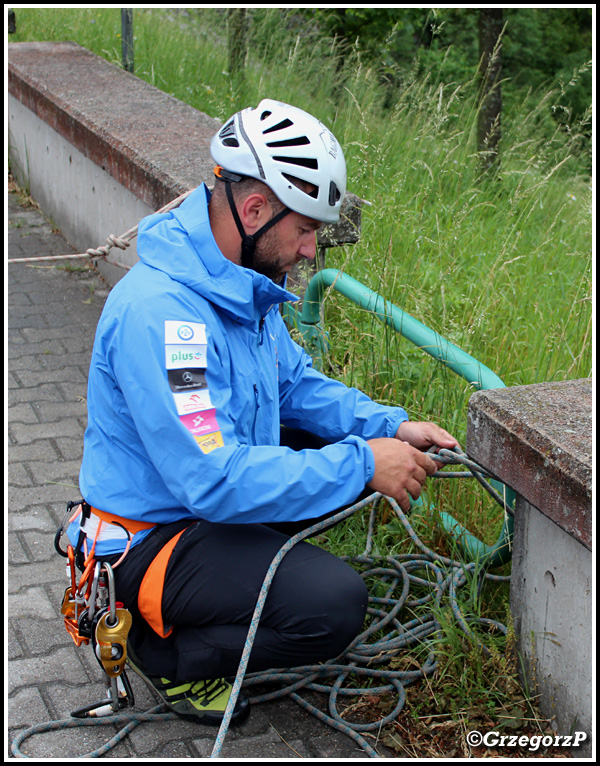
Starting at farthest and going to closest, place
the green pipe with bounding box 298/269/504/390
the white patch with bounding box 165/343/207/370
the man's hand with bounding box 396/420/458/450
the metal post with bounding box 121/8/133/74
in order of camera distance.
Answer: the metal post with bounding box 121/8/133/74 < the green pipe with bounding box 298/269/504/390 < the man's hand with bounding box 396/420/458/450 < the white patch with bounding box 165/343/207/370

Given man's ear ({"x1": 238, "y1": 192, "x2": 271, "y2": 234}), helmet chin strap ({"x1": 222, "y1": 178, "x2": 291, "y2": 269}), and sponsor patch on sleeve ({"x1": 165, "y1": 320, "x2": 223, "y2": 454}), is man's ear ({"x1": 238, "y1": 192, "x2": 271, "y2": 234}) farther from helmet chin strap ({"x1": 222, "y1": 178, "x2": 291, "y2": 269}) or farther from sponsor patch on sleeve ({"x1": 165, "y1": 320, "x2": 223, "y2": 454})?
sponsor patch on sleeve ({"x1": 165, "y1": 320, "x2": 223, "y2": 454})

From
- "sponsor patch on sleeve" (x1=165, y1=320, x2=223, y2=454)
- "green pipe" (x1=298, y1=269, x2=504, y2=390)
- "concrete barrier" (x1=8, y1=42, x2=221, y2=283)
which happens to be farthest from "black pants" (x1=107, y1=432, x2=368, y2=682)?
"concrete barrier" (x1=8, y1=42, x2=221, y2=283)

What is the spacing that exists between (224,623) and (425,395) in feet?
4.86

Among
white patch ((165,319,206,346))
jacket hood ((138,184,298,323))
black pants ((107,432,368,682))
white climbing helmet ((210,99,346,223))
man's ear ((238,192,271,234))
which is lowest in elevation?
black pants ((107,432,368,682))

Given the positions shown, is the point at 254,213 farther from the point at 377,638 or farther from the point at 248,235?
the point at 377,638

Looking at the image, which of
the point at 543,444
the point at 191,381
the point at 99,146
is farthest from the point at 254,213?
the point at 99,146

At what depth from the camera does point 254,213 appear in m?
2.36

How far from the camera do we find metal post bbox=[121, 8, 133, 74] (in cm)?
658

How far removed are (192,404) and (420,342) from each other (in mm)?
1210

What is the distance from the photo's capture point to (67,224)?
6.11 metres

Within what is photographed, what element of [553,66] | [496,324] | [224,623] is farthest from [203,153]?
[553,66]

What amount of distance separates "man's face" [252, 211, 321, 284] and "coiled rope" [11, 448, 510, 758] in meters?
0.72

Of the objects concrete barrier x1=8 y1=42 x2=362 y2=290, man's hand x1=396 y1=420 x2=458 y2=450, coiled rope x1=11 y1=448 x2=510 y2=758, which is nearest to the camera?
coiled rope x1=11 y1=448 x2=510 y2=758

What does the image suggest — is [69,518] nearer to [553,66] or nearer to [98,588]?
[98,588]
